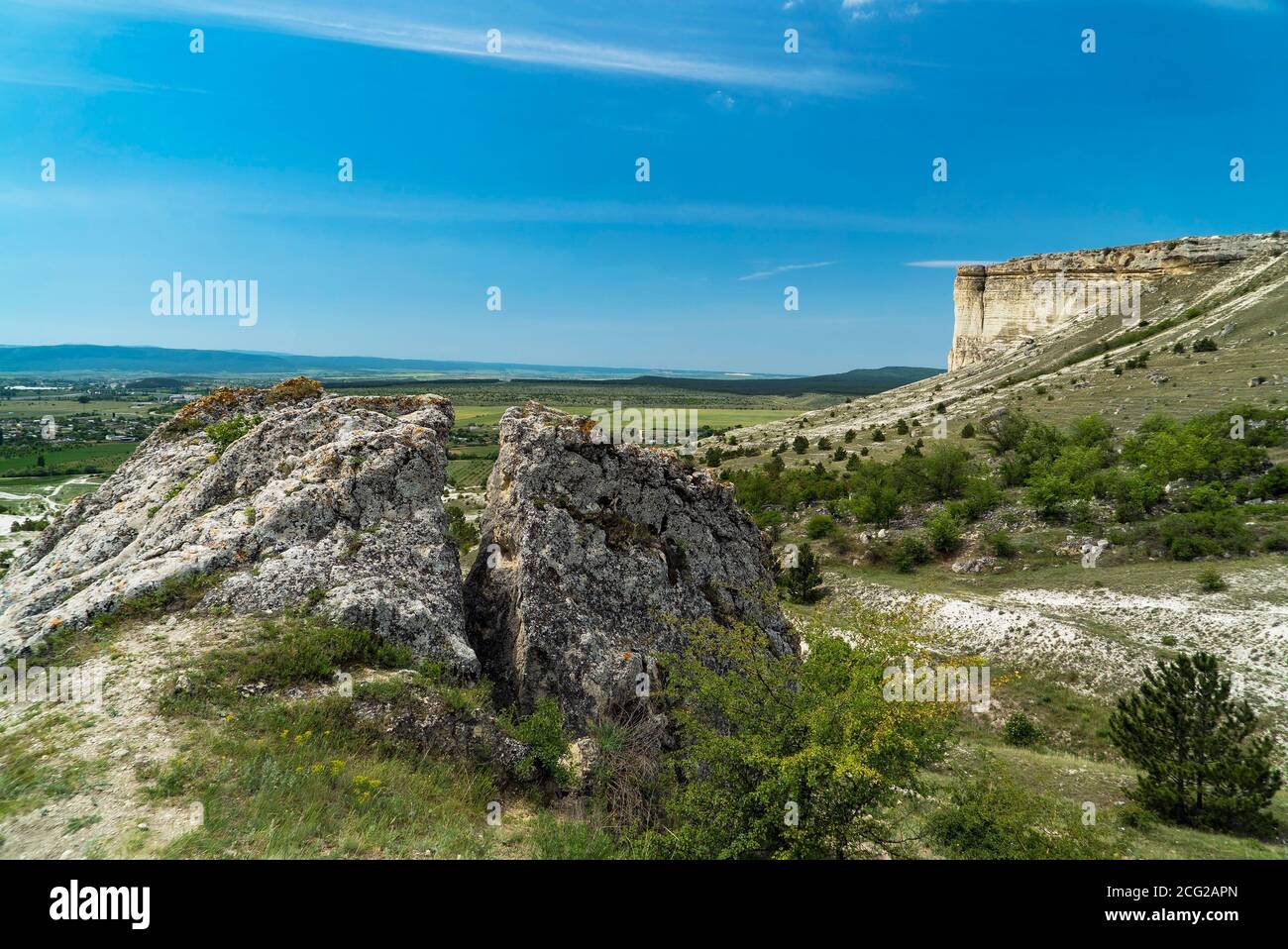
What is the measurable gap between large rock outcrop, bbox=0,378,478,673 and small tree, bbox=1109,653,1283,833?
15.2 metres

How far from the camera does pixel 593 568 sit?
11.5 meters

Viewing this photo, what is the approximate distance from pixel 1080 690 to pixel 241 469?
82.3 feet

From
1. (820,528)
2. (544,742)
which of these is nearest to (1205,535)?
(820,528)

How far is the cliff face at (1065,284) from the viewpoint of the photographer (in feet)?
218

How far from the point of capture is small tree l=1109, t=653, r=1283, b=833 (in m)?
12.4

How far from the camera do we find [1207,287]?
207 feet

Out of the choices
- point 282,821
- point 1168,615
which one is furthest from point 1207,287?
point 282,821

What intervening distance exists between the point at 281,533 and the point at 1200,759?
62.5 feet

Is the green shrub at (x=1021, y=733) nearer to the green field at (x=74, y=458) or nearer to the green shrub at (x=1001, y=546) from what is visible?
the green shrub at (x=1001, y=546)

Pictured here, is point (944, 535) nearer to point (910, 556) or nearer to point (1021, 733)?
point (910, 556)

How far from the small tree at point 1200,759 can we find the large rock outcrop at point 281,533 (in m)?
15.2

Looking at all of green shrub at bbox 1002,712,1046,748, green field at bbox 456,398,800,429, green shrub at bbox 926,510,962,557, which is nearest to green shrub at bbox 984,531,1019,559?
green shrub at bbox 926,510,962,557
